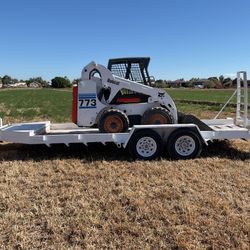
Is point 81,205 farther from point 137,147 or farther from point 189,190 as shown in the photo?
point 137,147

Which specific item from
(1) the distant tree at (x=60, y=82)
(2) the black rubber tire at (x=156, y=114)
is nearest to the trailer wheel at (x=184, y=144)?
(2) the black rubber tire at (x=156, y=114)

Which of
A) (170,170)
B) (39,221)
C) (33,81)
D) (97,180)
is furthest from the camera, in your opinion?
(33,81)

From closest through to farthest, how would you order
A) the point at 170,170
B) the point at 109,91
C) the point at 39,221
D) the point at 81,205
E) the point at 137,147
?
the point at 39,221
the point at 81,205
the point at 170,170
the point at 137,147
the point at 109,91

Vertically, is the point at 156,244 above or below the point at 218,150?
below

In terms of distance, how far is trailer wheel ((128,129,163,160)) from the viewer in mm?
6598

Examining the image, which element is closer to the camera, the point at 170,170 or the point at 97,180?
the point at 97,180

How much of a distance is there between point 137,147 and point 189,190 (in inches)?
76.1

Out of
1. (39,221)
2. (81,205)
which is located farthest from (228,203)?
(39,221)

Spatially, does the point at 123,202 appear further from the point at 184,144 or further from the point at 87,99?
the point at 87,99

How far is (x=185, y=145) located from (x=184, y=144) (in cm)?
3

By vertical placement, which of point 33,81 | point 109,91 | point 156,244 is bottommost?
point 156,244

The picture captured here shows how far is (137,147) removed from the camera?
6.64 meters

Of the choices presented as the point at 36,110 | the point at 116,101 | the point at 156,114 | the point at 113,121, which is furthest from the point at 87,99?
the point at 36,110

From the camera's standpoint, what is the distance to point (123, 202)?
451 centimetres
